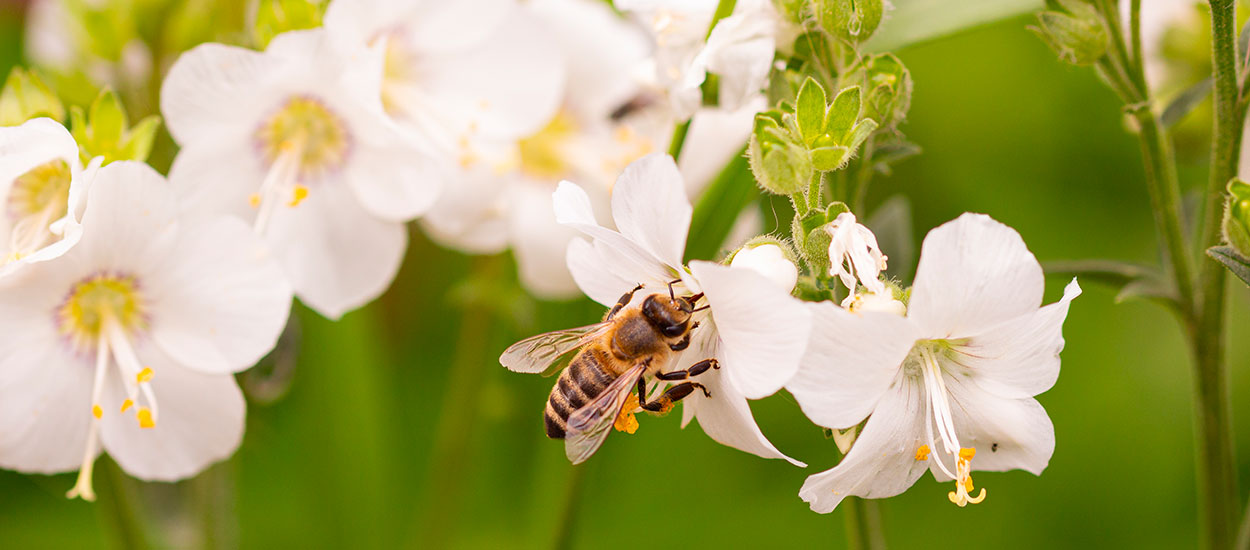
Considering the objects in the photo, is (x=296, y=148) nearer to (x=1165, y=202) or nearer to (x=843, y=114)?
(x=843, y=114)

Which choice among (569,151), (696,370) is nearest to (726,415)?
(696,370)

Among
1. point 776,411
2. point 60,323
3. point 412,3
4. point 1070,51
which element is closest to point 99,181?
point 60,323

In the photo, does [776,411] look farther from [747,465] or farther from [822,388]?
[822,388]

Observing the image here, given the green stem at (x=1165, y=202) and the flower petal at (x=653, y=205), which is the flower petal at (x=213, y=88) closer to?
the flower petal at (x=653, y=205)

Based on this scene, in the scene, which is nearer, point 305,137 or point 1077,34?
point 1077,34

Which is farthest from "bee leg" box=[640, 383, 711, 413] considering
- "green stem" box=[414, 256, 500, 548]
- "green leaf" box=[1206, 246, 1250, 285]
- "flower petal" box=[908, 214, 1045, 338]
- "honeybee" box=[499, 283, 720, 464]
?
"green stem" box=[414, 256, 500, 548]

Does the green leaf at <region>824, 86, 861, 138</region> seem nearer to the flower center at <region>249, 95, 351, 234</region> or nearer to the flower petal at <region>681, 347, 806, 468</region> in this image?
the flower petal at <region>681, 347, 806, 468</region>
